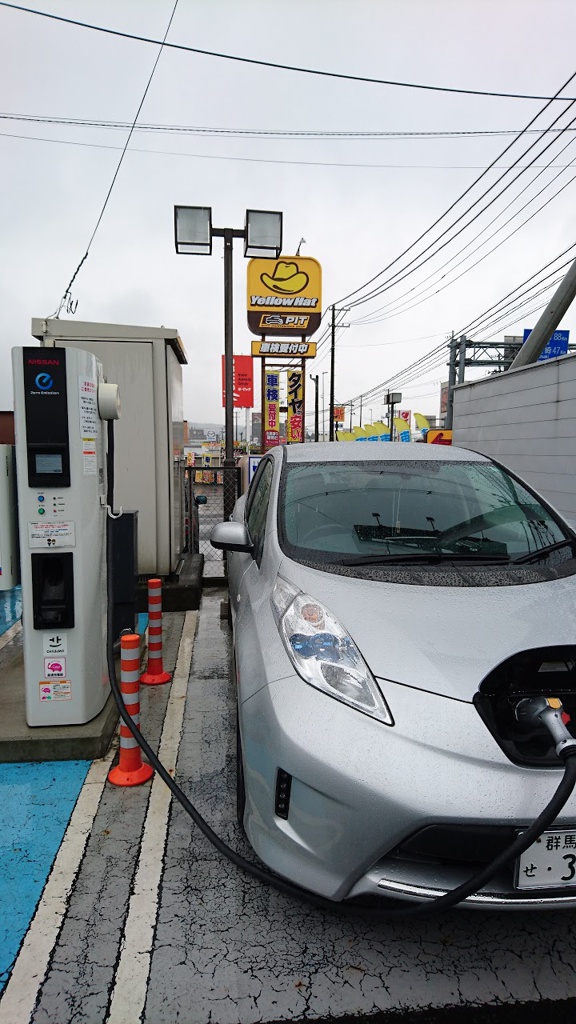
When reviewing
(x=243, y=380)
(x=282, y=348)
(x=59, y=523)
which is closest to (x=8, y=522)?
(x=59, y=523)

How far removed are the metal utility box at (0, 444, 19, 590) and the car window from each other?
1.24m

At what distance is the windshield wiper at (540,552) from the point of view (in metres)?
2.55

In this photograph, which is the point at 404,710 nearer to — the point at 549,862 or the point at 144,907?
the point at 549,862

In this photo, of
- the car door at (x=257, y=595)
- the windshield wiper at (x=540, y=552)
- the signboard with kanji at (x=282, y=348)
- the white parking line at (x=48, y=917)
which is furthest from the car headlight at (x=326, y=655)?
the signboard with kanji at (x=282, y=348)

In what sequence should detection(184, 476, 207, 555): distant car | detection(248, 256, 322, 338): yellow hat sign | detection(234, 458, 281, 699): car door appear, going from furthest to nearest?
detection(248, 256, 322, 338): yellow hat sign < detection(184, 476, 207, 555): distant car < detection(234, 458, 281, 699): car door

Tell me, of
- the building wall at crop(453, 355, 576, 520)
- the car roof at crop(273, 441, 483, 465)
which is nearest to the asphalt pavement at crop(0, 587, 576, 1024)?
the car roof at crop(273, 441, 483, 465)

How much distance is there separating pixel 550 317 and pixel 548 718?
35.8ft

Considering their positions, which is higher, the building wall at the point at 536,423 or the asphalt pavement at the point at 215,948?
the building wall at the point at 536,423

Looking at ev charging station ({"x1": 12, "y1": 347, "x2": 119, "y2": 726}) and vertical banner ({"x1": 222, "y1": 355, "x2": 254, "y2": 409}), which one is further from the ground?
vertical banner ({"x1": 222, "y1": 355, "x2": 254, "y2": 409})

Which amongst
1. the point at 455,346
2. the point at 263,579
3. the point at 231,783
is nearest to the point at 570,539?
the point at 263,579

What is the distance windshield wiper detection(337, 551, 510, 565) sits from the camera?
8.09 feet

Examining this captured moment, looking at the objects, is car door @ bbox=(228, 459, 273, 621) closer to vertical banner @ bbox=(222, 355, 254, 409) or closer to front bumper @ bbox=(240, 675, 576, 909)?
front bumper @ bbox=(240, 675, 576, 909)

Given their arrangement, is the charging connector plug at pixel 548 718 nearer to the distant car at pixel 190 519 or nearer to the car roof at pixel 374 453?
the car roof at pixel 374 453

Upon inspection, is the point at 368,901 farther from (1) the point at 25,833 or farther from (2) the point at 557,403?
(2) the point at 557,403
